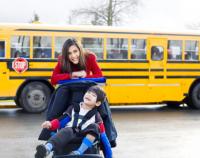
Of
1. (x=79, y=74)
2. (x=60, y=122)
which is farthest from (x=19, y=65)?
(x=60, y=122)

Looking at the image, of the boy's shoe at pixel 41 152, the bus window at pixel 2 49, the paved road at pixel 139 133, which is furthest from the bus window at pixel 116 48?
the boy's shoe at pixel 41 152

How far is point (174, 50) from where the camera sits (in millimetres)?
14891

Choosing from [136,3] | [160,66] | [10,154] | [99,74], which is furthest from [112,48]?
[136,3]

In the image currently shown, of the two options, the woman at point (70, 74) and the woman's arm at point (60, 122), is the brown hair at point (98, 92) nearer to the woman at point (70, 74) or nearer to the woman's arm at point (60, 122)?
the woman at point (70, 74)

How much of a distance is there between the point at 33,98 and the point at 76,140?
29.4 feet

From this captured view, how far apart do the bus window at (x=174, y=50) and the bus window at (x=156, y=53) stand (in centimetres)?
28

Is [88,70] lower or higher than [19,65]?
higher

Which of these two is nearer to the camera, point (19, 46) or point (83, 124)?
point (83, 124)

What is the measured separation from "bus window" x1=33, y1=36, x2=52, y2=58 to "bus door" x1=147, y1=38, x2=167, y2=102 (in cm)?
298

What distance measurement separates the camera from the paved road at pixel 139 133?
829 cm

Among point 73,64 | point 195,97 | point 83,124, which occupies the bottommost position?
point 195,97

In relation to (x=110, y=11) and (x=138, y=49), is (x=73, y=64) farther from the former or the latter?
(x=110, y=11)

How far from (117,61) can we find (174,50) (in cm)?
191

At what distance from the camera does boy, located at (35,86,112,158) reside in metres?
4.68
